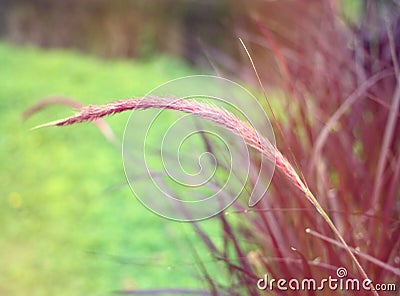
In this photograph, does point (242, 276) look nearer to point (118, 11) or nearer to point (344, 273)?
point (344, 273)

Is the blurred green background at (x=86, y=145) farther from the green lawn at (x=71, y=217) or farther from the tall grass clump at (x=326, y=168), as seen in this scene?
the tall grass clump at (x=326, y=168)

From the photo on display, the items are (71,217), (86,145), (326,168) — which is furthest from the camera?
(86,145)

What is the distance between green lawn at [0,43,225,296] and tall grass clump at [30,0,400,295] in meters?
0.44

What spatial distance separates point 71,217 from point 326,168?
1931 mm

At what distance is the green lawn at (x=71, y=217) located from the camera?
3266mm

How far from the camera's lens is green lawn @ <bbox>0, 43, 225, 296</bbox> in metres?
3.27

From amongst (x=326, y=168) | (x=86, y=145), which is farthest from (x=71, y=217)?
(x=326, y=168)

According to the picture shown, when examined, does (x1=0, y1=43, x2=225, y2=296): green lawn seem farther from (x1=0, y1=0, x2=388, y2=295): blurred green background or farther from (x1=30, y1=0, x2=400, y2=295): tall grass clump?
(x1=30, y1=0, x2=400, y2=295): tall grass clump

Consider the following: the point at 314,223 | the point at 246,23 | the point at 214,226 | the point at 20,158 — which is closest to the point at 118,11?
the point at 246,23

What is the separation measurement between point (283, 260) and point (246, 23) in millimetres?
6376

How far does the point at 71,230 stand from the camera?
3.76 m

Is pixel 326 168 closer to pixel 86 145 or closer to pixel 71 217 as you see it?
pixel 71 217

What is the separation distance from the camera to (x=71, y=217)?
12.8 ft

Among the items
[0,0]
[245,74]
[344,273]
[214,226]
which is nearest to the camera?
[344,273]
